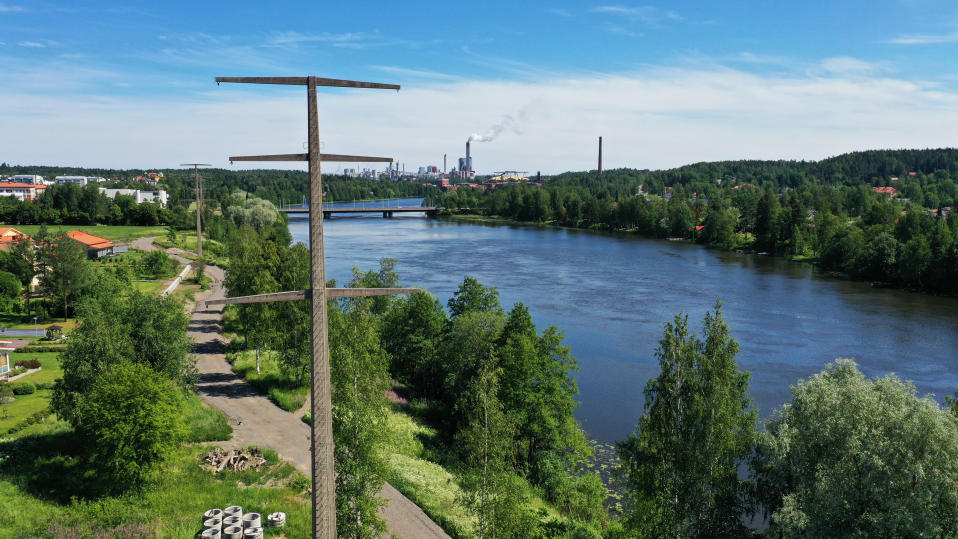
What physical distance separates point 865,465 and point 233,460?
654 inches

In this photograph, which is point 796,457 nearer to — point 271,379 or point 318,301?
point 318,301

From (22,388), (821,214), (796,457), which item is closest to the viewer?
(796,457)

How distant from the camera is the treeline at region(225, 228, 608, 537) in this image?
11.6 metres

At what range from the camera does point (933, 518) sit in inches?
478

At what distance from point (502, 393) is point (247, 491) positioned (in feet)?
30.0

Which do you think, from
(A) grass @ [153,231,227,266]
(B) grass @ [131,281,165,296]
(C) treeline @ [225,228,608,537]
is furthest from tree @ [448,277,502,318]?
(A) grass @ [153,231,227,266]

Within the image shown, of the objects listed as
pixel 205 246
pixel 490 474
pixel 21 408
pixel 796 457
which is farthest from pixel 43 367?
pixel 205 246

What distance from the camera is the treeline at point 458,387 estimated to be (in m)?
11.6

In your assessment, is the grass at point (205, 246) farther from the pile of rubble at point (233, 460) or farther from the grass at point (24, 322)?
the pile of rubble at point (233, 460)

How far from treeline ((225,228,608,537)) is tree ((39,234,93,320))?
30.7 ft

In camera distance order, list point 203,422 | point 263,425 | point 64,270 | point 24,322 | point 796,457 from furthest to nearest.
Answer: point 64,270
point 24,322
point 263,425
point 203,422
point 796,457

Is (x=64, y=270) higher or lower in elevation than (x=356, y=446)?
higher

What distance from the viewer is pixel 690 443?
1377 cm

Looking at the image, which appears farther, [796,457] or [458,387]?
[458,387]
